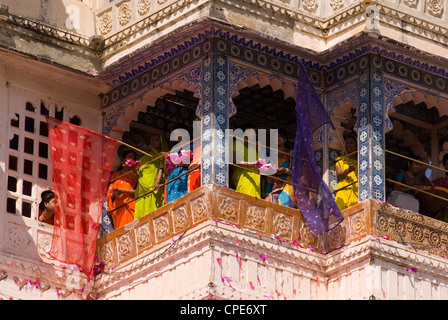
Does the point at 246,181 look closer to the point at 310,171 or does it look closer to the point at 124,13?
the point at 310,171

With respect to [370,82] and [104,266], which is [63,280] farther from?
[370,82]

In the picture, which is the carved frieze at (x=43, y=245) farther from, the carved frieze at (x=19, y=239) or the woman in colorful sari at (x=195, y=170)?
the woman in colorful sari at (x=195, y=170)

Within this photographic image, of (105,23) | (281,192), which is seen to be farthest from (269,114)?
(105,23)

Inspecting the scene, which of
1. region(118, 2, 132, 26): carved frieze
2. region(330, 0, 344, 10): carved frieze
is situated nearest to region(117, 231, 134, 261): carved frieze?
region(118, 2, 132, 26): carved frieze

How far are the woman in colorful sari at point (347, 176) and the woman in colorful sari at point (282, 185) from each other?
607 mm

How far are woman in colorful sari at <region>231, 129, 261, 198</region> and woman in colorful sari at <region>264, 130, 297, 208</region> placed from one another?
396 mm

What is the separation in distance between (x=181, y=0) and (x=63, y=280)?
385cm

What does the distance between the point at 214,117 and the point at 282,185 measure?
1492 millimetres

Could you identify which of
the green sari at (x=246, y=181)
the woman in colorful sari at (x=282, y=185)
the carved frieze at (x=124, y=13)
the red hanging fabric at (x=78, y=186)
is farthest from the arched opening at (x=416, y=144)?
the red hanging fabric at (x=78, y=186)

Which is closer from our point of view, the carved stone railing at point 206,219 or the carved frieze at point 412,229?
the carved stone railing at point 206,219

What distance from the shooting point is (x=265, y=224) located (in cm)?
2706

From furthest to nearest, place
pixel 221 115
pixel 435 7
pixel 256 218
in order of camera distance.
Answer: pixel 435 7 → pixel 221 115 → pixel 256 218

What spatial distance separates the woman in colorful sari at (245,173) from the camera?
2725 centimetres

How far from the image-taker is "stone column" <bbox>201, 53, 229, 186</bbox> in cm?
2684
